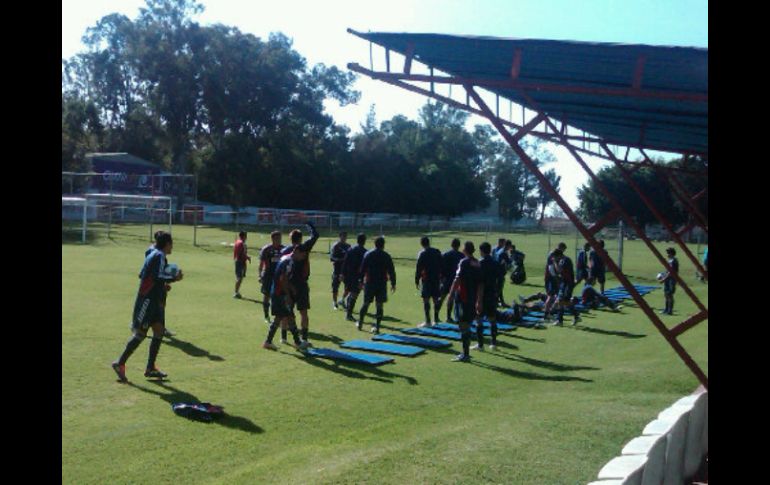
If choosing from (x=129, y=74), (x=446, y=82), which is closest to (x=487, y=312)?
(x=446, y=82)

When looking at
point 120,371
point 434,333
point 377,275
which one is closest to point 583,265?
point 434,333

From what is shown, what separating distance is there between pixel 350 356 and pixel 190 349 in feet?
8.66

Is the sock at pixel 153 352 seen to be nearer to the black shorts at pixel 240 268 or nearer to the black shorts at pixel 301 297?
the black shorts at pixel 301 297

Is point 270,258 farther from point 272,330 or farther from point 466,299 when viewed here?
point 466,299

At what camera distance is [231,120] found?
195 feet

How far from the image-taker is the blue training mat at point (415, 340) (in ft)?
45.9

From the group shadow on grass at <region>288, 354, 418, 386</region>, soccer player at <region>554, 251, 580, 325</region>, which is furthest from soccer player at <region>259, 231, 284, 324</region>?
soccer player at <region>554, 251, 580, 325</region>

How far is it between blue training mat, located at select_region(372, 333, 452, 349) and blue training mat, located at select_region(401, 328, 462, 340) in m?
0.54

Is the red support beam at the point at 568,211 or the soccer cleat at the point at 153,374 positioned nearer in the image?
the red support beam at the point at 568,211

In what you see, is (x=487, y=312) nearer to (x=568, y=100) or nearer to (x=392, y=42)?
(x=568, y=100)

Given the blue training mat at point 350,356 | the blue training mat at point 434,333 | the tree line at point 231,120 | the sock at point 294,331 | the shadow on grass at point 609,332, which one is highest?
the tree line at point 231,120

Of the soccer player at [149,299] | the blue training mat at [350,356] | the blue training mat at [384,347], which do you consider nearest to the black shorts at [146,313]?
the soccer player at [149,299]

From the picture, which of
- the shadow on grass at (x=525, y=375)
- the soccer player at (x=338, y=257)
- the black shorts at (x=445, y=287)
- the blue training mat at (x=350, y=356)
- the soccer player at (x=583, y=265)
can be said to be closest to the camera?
the shadow on grass at (x=525, y=375)

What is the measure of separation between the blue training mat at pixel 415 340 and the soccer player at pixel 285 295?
214 cm
